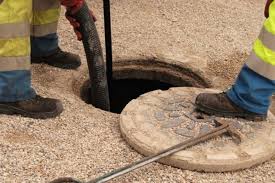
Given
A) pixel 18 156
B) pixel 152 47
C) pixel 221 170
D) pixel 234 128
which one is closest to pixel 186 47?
pixel 152 47

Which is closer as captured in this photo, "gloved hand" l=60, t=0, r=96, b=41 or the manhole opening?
"gloved hand" l=60, t=0, r=96, b=41

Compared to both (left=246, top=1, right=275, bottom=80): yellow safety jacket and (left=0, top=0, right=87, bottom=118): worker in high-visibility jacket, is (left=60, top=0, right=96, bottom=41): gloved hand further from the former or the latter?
(left=246, top=1, right=275, bottom=80): yellow safety jacket

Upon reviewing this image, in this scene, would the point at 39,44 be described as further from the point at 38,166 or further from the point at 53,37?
the point at 38,166

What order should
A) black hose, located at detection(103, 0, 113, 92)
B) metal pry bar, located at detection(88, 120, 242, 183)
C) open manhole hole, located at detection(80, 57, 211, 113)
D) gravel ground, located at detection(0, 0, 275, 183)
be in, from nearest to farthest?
metal pry bar, located at detection(88, 120, 242, 183) < gravel ground, located at detection(0, 0, 275, 183) < black hose, located at detection(103, 0, 113, 92) < open manhole hole, located at detection(80, 57, 211, 113)

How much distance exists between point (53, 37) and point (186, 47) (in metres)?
0.95

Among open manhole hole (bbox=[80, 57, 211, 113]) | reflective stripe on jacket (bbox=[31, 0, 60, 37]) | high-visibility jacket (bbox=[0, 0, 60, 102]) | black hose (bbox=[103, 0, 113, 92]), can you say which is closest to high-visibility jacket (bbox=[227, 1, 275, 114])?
open manhole hole (bbox=[80, 57, 211, 113])

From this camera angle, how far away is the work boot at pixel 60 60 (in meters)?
3.22

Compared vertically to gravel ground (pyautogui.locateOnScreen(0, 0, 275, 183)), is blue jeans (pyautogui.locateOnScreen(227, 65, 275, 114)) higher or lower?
higher

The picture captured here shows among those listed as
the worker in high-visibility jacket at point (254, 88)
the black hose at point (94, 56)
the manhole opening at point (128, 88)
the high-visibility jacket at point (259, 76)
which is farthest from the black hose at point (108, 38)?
the high-visibility jacket at point (259, 76)

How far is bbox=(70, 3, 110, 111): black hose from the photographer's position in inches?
113

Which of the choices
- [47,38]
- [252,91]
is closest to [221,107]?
[252,91]

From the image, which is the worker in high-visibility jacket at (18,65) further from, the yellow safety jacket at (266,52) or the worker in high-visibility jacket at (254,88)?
the yellow safety jacket at (266,52)

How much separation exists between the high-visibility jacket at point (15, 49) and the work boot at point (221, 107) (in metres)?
0.88

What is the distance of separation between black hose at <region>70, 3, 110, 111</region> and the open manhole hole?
0.17 metres
